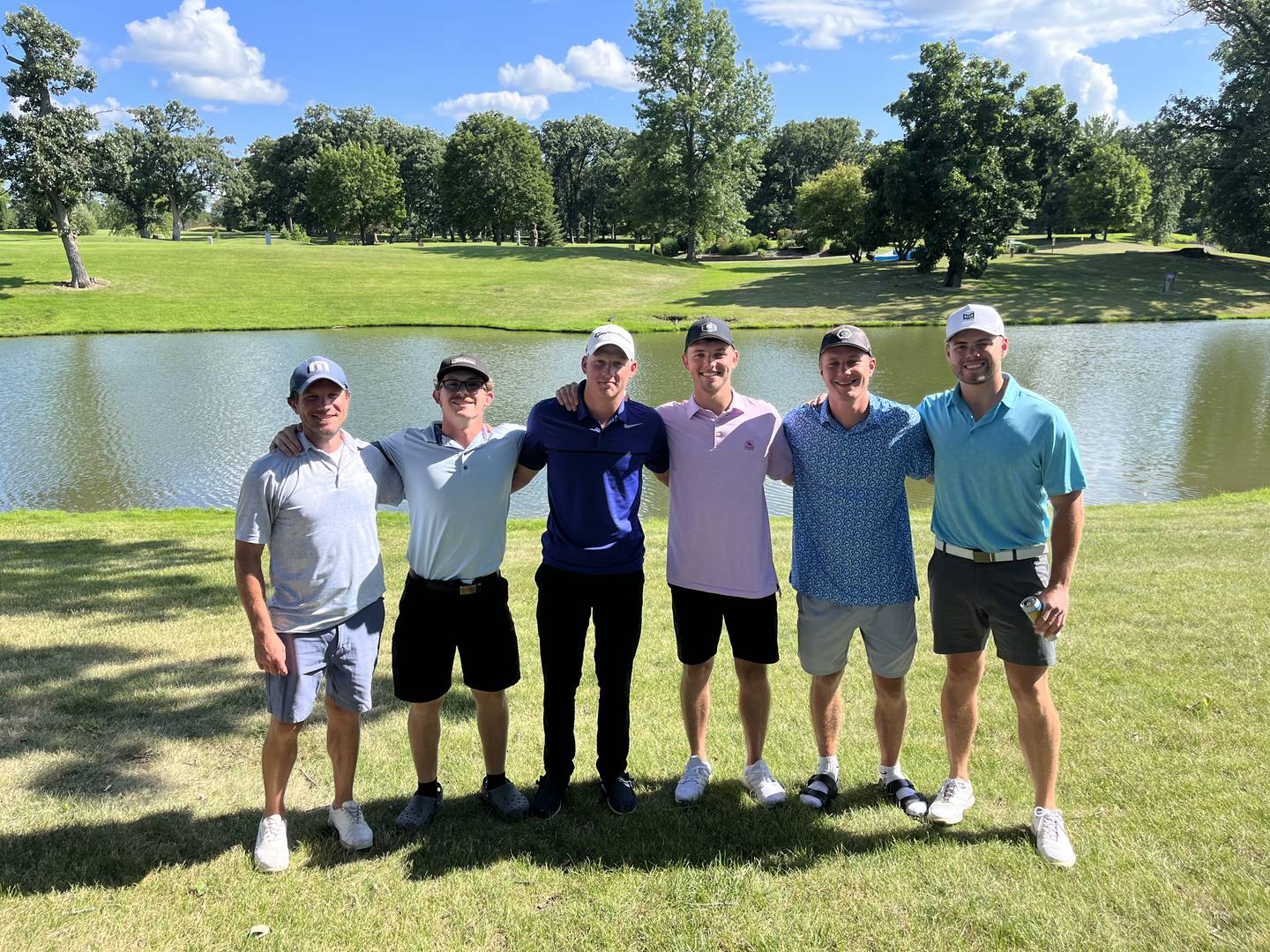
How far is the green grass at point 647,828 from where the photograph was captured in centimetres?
316

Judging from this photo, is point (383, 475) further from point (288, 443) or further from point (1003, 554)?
point (1003, 554)

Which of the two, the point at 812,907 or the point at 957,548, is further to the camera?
the point at 957,548

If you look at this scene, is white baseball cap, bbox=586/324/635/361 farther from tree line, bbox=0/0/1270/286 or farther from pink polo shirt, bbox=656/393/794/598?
tree line, bbox=0/0/1270/286

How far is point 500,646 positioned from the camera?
3.88 meters

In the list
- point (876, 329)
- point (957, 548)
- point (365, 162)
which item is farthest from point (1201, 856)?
point (365, 162)

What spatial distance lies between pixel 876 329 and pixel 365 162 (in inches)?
2068

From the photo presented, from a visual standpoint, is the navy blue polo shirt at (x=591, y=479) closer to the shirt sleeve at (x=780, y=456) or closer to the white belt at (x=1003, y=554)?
the shirt sleeve at (x=780, y=456)

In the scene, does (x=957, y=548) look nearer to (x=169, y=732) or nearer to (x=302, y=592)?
(x=302, y=592)

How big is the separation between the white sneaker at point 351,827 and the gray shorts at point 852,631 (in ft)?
7.12

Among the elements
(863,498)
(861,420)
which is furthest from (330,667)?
(861,420)

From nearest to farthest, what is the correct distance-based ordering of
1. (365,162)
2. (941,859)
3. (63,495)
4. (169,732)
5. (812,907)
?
1. (812,907)
2. (941,859)
3. (169,732)
4. (63,495)
5. (365,162)

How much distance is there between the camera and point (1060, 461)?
138 inches

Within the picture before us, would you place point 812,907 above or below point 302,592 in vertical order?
below

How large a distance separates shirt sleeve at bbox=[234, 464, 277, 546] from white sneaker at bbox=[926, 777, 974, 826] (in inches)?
129
